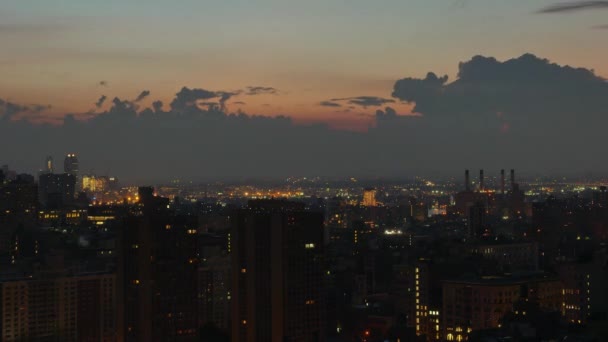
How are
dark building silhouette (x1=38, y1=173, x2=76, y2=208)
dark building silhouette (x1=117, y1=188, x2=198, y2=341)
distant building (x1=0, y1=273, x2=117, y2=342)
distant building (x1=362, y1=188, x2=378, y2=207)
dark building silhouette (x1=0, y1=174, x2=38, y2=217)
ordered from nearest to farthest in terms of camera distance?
dark building silhouette (x1=117, y1=188, x2=198, y2=341) < distant building (x1=0, y1=273, x2=117, y2=342) < dark building silhouette (x1=0, y1=174, x2=38, y2=217) < dark building silhouette (x1=38, y1=173, x2=76, y2=208) < distant building (x1=362, y1=188, x2=378, y2=207)

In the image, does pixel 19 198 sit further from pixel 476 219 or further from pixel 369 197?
pixel 369 197

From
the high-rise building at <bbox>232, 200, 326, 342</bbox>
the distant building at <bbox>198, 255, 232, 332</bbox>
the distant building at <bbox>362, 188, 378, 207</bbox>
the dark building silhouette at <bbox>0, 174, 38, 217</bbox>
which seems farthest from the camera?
the distant building at <bbox>362, 188, 378, 207</bbox>

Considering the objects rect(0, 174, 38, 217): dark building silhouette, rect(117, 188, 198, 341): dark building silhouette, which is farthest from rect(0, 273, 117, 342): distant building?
rect(0, 174, 38, 217): dark building silhouette

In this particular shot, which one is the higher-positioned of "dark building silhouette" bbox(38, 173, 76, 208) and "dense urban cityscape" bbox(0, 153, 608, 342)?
"dark building silhouette" bbox(38, 173, 76, 208)

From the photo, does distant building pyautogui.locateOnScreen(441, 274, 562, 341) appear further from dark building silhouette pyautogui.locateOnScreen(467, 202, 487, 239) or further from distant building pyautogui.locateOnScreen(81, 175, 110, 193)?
distant building pyautogui.locateOnScreen(81, 175, 110, 193)

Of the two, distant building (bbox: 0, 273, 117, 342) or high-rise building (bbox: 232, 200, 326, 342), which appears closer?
high-rise building (bbox: 232, 200, 326, 342)

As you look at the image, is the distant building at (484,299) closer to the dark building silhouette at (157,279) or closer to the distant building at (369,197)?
the dark building silhouette at (157,279)

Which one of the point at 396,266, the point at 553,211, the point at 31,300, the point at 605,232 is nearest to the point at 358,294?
the point at 396,266
